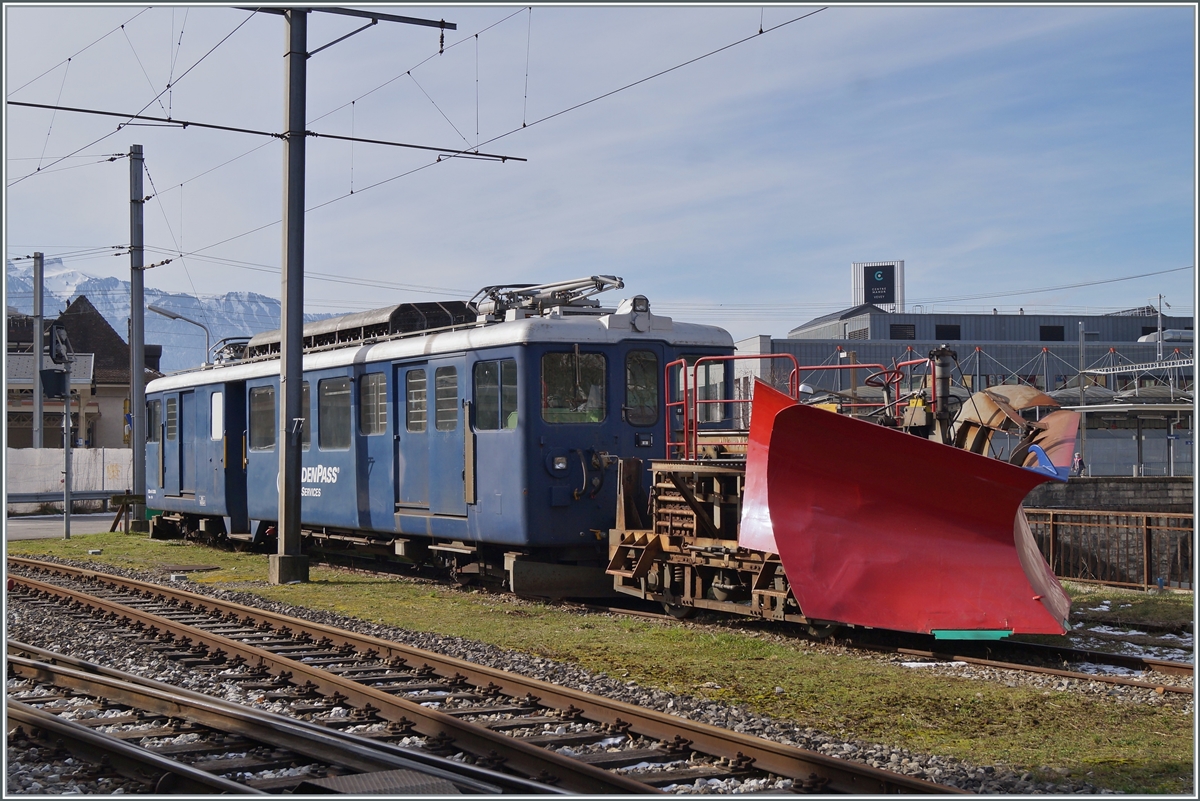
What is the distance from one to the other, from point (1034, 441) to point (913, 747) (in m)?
4.02

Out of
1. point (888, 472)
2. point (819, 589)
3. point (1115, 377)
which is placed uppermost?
point (1115, 377)

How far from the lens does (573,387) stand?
12039 millimetres

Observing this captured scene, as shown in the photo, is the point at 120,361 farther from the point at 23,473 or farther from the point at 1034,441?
the point at 1034,441

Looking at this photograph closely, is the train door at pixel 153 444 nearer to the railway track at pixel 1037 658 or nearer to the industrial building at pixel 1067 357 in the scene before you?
the railway track at pixel 1037 658

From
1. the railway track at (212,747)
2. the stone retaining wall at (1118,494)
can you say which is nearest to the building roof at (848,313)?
the stone retaining wall at (1118,494)

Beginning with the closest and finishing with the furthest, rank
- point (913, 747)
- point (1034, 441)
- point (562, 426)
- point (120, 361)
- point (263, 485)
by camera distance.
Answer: point (913, 747), point (1034, 441), point (562, 426), point (263, 485), point (120, 361)

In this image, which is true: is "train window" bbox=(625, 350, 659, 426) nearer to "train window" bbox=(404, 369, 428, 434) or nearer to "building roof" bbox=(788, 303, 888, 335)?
"train window" bbox=(404, 369, 428, 434)

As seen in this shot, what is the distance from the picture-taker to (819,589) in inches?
332

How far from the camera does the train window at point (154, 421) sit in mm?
21688

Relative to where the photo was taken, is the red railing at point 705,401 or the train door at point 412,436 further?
the train door at point 412,436

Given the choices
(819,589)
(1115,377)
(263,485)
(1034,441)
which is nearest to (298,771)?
(819,589)

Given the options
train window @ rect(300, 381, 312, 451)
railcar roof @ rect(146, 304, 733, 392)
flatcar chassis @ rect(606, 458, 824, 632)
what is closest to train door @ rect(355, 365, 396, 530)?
railcar roof @ rect(146, 304, 733, 392)

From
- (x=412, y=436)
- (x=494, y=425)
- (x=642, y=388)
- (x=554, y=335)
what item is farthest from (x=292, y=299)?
(x=642, y=388)

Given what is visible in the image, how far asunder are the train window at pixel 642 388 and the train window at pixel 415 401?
270 cm
